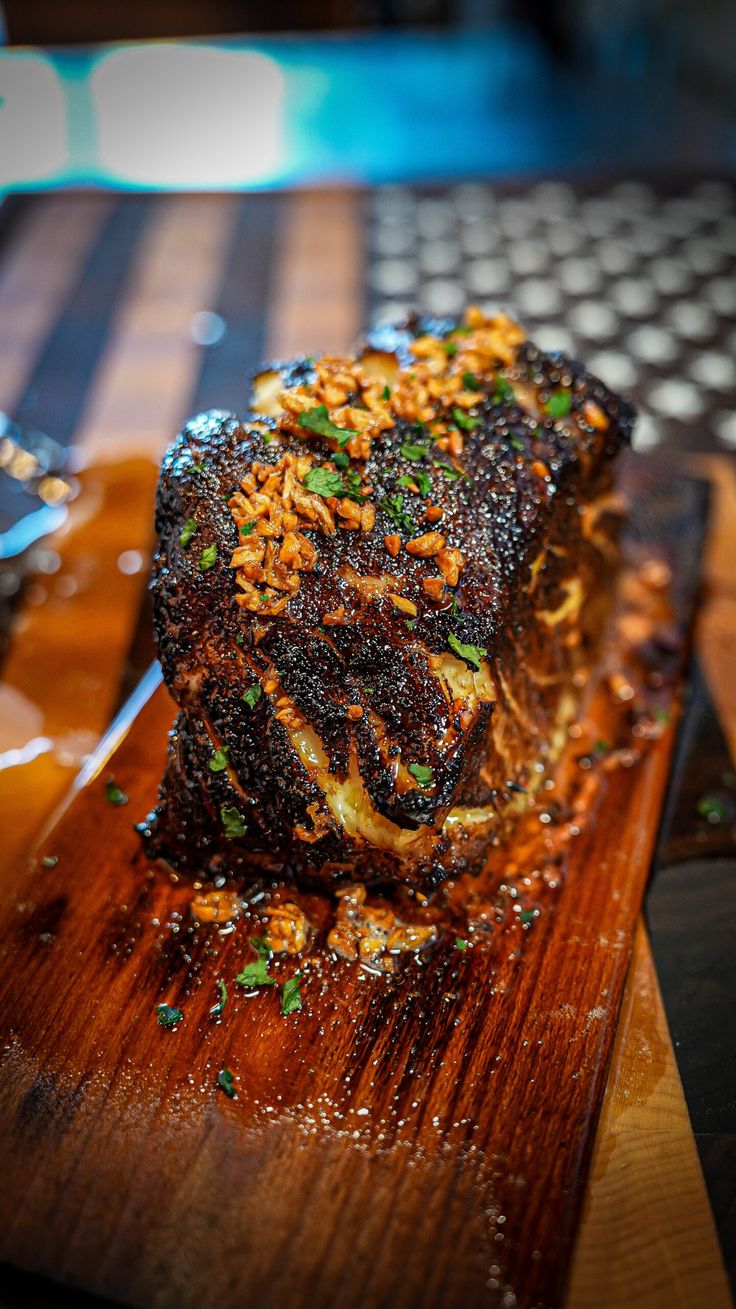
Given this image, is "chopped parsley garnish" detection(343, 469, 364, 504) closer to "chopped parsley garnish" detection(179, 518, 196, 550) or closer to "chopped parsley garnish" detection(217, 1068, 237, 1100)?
"chopped parsley garnish" detection(179, 518, 196, 550)

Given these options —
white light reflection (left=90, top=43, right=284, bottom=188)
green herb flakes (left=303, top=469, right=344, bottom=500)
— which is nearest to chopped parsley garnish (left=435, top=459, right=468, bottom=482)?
green herb flakes (left=303, top=469, right=344, bottom=500)

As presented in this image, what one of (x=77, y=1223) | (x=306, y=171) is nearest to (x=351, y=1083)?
(x=77, y=1223)

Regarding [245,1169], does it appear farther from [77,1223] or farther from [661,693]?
[661,693]

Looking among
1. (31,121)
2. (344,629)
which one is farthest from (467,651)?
(31,121)

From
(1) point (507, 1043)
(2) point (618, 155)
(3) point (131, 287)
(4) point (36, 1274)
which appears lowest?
(4) point (36, 1274)

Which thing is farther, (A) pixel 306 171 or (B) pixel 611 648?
(A) pixel 306 171

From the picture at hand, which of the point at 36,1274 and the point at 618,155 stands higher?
the point at 618,155
